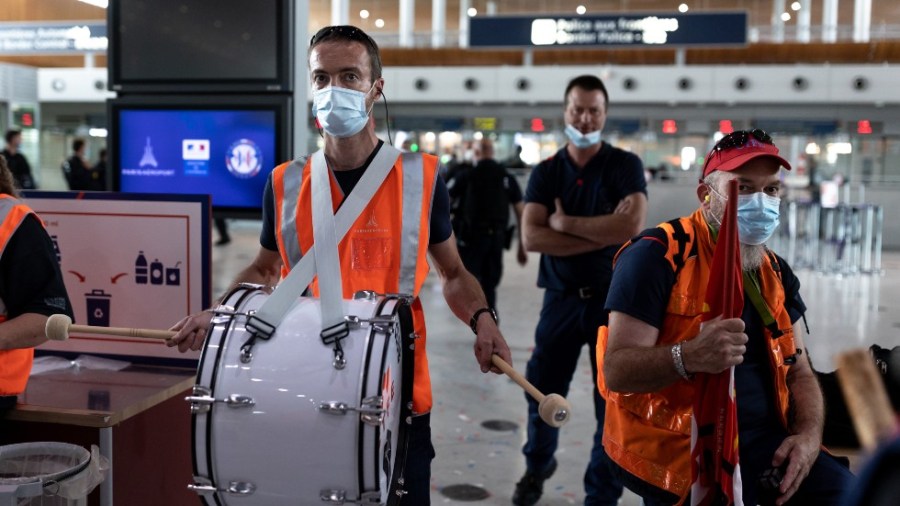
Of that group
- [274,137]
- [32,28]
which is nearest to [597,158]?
[274,137]

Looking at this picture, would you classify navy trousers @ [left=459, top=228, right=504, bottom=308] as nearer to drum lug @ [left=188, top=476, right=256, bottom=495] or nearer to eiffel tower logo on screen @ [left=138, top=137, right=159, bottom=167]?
eiffel tower logo on screen @ [left=138, top=137, right=159, bottom=167]

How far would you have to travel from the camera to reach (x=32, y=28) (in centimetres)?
698

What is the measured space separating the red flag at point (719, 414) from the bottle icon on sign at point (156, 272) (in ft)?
6.19

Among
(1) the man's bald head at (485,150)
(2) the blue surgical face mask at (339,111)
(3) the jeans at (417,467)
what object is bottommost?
(3) the jeans at (417,467)

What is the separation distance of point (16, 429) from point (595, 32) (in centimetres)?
1044

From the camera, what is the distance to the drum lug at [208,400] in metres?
1.77

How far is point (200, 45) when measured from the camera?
12.2ft

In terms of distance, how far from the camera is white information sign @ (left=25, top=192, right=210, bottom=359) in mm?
2980

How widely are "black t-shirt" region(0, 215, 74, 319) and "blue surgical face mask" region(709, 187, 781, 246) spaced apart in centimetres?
185

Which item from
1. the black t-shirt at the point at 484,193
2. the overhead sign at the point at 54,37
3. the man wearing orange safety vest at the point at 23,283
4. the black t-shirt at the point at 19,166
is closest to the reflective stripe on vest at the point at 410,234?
the man wearing orange safety vest at the point at 23,283

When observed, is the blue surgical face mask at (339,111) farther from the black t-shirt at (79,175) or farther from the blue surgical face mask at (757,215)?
the black t-shirt at (79,175)

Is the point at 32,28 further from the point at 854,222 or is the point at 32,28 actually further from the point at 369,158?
the point at 854,222

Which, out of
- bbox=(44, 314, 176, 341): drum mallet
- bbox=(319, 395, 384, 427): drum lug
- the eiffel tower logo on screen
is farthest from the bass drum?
the eiffel tower logo on screen

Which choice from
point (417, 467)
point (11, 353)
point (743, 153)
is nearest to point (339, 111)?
point (417, 467)
